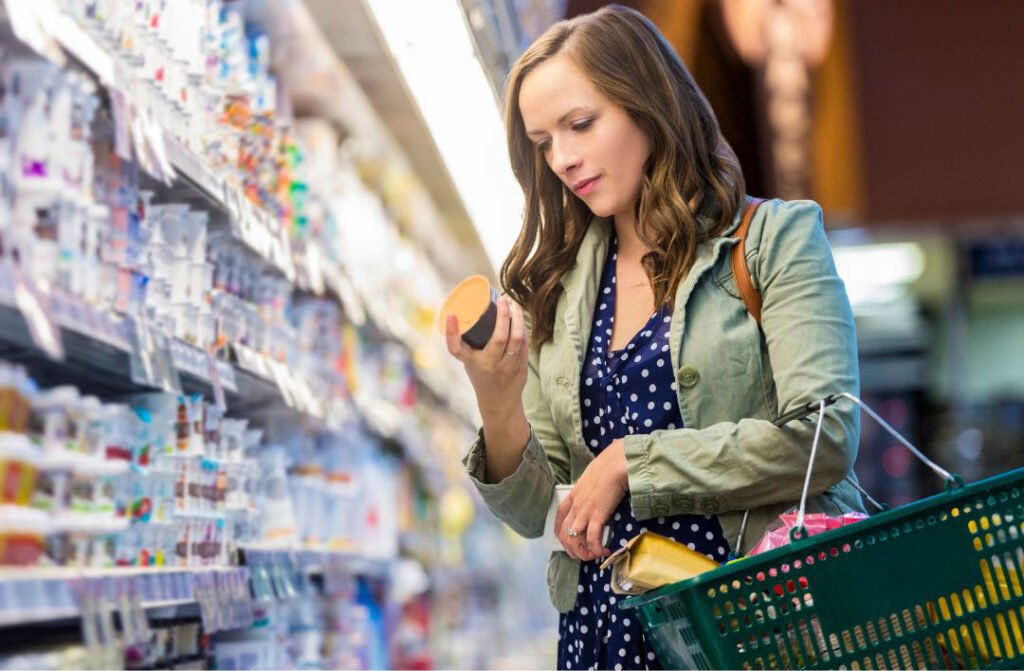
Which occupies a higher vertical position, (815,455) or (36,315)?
(36,315)

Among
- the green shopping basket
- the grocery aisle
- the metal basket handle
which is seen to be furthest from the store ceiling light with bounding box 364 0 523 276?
the green shopping basket

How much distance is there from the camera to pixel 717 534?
A: 1.62m

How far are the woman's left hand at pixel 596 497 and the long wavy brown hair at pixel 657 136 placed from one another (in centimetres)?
25

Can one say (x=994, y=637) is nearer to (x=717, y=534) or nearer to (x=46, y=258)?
(x=717, y=534)

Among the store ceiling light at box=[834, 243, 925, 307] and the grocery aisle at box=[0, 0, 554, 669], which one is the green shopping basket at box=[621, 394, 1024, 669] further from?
the store ceiling light at box=[834, 243, 925, 307]

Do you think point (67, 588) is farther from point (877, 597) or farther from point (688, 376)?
point (877, 597)

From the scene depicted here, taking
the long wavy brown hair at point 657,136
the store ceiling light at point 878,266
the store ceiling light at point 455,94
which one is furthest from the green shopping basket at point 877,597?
the store ceiling light at point 878,266

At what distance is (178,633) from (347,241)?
1823 mm

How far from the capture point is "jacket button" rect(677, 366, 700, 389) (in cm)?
162

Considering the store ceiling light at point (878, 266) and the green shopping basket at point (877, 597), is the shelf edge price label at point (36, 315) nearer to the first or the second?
the green shopping basket at point (877, 597)

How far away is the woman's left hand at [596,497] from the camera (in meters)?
1.56

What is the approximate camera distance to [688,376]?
1.62 metres

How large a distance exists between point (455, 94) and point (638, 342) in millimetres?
1544

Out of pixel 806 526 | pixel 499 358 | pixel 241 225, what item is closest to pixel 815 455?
pixel 806 526
